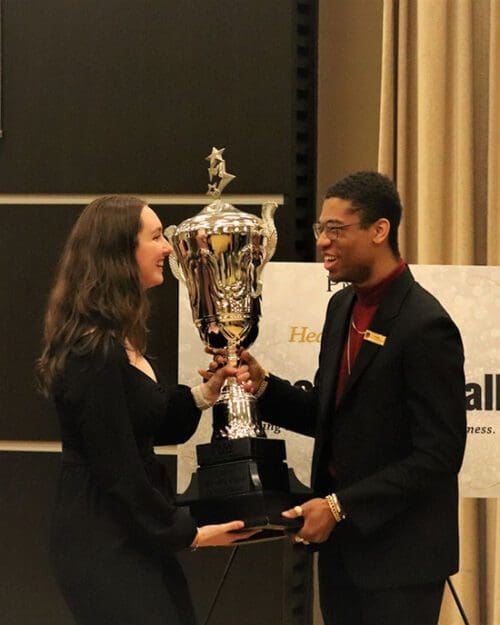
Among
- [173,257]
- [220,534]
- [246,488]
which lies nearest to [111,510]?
[220,534]

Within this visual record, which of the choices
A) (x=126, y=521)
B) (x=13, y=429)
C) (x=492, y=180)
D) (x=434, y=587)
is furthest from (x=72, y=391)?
(x=492, y=180)

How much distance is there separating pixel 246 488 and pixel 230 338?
1.51ft

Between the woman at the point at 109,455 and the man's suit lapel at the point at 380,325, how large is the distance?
0.46m

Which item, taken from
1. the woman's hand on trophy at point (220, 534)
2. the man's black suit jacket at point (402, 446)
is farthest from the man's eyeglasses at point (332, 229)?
the woman's hand on trophy at point (220, 534)

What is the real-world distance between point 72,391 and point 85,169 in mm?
1532

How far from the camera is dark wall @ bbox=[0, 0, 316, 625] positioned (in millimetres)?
3412

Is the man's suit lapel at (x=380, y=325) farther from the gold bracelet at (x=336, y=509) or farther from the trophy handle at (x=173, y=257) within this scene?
the trophy handle at (x=173, y=257)

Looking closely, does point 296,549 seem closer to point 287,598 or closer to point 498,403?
point 287,598

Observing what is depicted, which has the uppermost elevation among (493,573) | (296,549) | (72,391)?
(72,391)

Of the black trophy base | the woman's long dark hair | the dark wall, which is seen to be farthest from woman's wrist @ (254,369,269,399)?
A: the dark wall

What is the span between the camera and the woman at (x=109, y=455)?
2062 mm

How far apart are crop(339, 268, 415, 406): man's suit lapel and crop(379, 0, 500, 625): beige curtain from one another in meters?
1.45

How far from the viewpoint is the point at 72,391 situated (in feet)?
6.77

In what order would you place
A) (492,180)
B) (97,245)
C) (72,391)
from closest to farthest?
(72,391) < (97,245) < (492,180)
